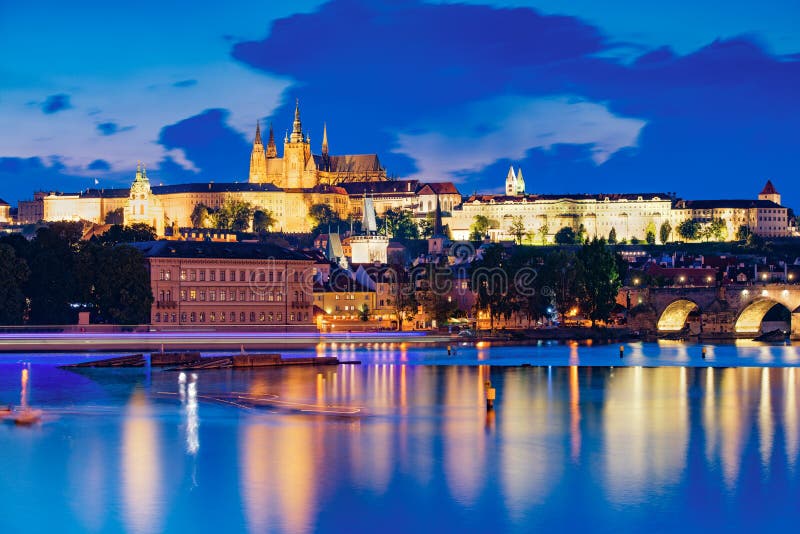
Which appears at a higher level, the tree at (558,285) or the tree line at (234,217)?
the tree line at (234,217)

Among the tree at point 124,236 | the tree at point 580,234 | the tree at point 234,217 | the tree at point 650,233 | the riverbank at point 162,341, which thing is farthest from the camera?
the tree at point 580,234

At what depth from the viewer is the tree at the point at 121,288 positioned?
189ft

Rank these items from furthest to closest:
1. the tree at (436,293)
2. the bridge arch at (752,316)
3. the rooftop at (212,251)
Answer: the tree at (436,293), the bridge arch at (752,316), the rooftop at (212,251)

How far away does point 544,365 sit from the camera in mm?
49688

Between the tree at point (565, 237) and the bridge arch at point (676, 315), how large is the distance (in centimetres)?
7899

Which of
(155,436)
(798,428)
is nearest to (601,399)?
(798,428)

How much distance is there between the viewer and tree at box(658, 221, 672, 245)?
158 meters

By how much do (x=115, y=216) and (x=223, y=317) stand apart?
114457mm

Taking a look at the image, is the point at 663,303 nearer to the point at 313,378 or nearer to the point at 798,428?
the point at 313,378

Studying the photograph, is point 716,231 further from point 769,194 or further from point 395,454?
point 395,454

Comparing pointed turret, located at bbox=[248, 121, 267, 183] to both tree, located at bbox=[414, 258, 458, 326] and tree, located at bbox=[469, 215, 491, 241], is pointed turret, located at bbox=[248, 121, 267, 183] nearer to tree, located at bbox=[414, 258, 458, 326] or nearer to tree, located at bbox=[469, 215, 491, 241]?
tree, located at bbox=[469, 215, 491, 241]

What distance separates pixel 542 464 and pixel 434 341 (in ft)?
136

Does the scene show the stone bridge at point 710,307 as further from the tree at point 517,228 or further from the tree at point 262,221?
the tree at point 262,221

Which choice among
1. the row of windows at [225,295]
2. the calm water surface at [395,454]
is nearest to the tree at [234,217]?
the row of windows at [225,295]
